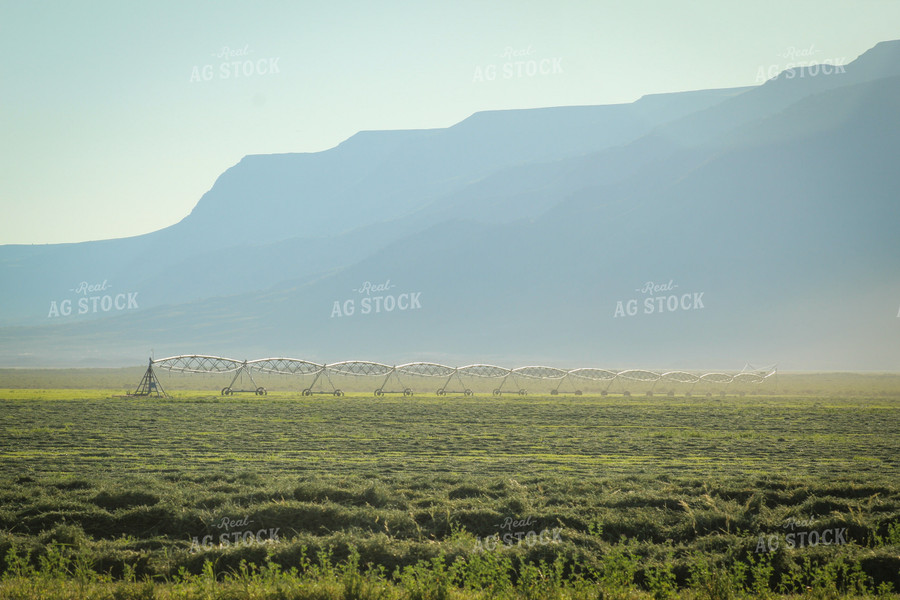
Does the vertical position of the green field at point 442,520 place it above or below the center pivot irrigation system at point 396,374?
below

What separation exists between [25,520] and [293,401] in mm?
49573

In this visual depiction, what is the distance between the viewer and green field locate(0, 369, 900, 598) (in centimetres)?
1257

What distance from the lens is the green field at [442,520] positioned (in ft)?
41.2

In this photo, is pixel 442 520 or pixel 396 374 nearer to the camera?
pixel 442 520

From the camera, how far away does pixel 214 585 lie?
11.9 meters

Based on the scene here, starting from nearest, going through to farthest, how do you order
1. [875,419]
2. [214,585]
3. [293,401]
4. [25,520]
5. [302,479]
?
1. [214,585]
2. [25,520]
3. [302,479]
4. [875,419]
5. [293,401]

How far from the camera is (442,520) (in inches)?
660

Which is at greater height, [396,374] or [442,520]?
[396,374]

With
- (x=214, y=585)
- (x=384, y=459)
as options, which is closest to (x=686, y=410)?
(x=384, y=459)

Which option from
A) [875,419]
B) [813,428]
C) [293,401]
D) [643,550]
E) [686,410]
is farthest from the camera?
[293,401]

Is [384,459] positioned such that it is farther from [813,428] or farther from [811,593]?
[813,428]

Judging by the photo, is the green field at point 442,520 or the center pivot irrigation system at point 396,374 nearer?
the green field at point 442,520

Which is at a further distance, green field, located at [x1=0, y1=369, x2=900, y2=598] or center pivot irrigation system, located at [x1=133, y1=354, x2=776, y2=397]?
center pivot irrigation system, located at [x1=133, y1=354, x2=776, y2=397]

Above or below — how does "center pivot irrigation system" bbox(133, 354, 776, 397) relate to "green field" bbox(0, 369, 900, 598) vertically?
above
